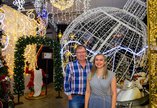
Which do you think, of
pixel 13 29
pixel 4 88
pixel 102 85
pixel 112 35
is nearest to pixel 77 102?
pixel 102 85

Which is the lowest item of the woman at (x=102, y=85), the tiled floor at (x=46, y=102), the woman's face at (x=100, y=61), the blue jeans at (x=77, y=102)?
the tiled floor at (x=46, y=102)

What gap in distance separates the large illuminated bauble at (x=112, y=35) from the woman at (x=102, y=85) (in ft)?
12.6

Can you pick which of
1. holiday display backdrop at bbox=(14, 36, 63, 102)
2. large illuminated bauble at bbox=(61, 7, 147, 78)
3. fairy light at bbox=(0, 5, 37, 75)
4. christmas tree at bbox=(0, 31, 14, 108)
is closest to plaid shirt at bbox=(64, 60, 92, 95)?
christmas tree at bbox=(0, 31, 14, 108)

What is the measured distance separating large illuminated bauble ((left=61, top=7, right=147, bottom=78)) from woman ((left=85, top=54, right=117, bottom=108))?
12.6 feet

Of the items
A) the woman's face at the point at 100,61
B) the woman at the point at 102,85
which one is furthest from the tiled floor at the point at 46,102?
the woman's face at the point at 100,61

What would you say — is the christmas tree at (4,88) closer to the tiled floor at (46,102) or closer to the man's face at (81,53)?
the man's face at (81,53)

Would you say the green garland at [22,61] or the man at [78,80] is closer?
the man at [78,80]

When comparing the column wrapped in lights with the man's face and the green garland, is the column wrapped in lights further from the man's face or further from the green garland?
the green garland

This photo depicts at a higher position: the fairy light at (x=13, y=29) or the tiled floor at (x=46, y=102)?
the fairy light at (x=13, y=29)

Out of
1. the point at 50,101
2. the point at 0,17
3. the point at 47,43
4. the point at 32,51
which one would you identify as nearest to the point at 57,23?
the point at 32,51

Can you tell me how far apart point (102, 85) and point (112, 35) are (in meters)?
4.44

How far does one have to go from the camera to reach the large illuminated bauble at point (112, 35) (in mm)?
7113

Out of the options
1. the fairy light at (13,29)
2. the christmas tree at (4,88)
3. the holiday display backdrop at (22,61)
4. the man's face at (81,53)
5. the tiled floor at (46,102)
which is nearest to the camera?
the man's face at (81,53)

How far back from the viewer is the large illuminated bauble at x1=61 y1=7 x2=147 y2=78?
711cm
